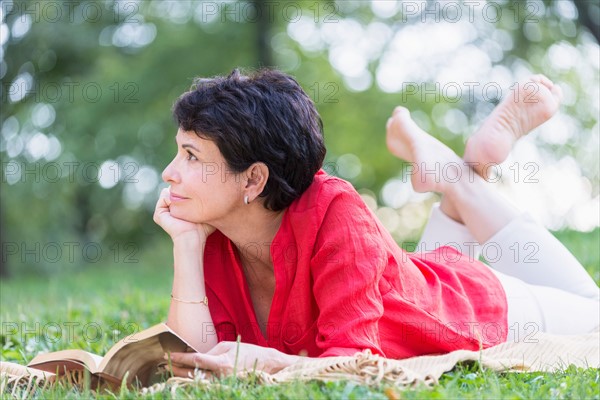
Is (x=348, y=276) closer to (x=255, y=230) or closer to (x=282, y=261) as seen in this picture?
(x=282, y=261)

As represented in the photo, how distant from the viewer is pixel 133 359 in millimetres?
2383

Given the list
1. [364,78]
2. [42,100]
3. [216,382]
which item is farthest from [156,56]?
[216,382]

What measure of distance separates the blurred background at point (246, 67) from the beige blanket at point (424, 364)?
7800mm

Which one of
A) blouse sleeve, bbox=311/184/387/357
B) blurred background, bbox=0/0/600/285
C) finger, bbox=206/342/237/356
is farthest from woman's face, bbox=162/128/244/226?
blurred background, bbox=0/0/600/285

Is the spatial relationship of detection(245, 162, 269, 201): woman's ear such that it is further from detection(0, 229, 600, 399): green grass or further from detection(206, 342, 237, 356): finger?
detection(0, 229, 600, 399): green grass

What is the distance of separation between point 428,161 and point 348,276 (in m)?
1.46

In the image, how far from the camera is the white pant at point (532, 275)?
3.25m

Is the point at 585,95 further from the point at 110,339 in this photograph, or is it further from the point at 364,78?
the point at 110,339

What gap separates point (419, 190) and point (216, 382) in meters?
1.87

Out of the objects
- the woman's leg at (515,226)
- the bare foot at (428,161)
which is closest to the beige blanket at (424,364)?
the woman's leg at (515,226)

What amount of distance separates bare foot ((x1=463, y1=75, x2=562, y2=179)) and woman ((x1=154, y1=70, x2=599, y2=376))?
0.69 metres

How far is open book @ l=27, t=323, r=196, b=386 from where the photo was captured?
230cm

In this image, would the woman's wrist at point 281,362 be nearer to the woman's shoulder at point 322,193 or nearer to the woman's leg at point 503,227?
the woman's shoulder at point 322,193

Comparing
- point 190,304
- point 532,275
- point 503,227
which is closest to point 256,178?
point 190,304
